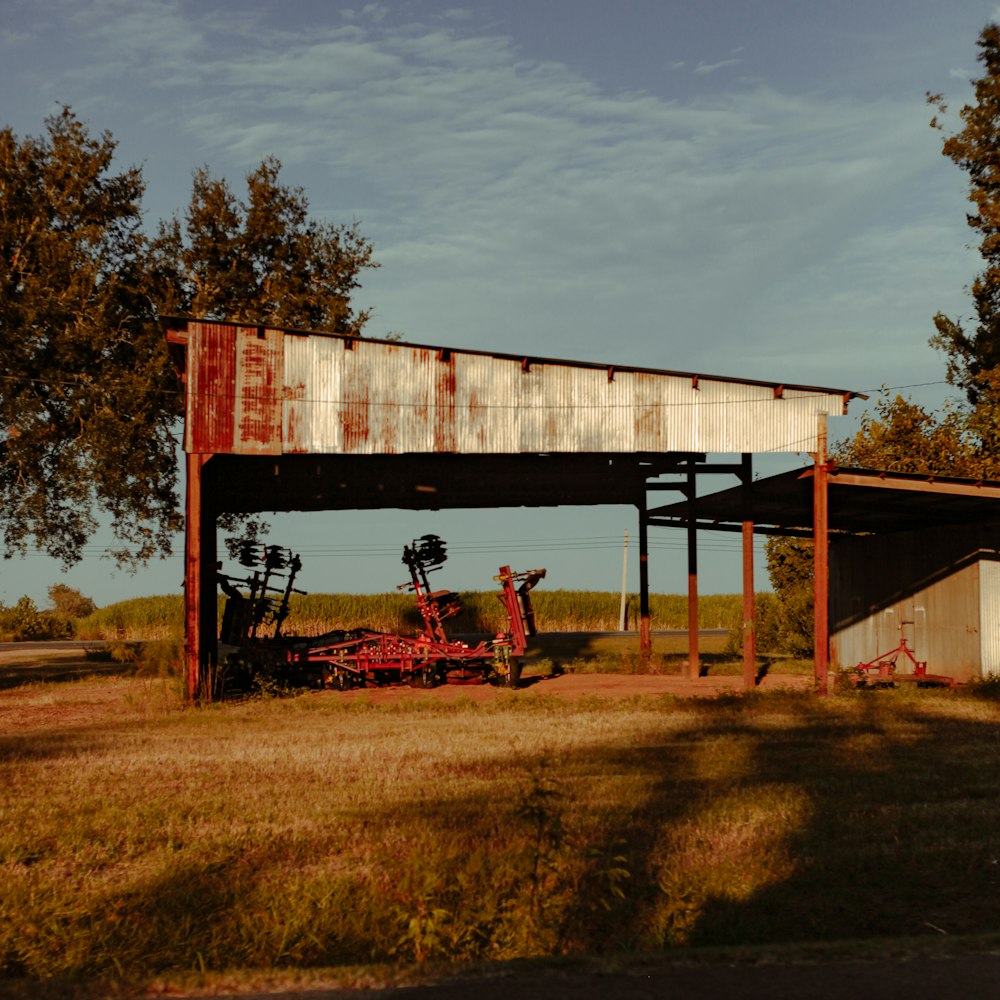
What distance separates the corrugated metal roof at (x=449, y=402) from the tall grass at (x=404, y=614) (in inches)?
1237

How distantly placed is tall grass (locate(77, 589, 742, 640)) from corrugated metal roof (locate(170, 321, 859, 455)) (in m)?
31.4

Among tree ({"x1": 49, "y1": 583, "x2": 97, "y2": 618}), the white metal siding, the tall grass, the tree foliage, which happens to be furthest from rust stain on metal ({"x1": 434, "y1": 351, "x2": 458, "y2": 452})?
tree ({"x1": 49, "y1": 583, "x2": 97, "y2": 618})

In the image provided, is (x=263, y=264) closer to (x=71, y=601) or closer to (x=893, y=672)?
(x=893, y=672)

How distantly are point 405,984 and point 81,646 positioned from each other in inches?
1930

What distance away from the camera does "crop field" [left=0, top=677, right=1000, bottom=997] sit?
6637 mm

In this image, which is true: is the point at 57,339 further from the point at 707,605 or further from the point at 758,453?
the point at 707,605

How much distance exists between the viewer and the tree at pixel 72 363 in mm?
28938

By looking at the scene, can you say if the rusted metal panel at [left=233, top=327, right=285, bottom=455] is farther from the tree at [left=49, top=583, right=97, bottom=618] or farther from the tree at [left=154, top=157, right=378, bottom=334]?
the tree at [left=49, top=583, right=97, bottom=618]

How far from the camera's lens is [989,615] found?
24406mm

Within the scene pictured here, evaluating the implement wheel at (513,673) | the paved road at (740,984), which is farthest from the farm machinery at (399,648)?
the paved road at (740,984)

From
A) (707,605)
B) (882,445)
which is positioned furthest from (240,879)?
(707,605)

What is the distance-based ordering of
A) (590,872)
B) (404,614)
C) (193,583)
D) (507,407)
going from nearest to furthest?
1. (590,872)
2. (193,583)
3. (507,407)
4. (404,614)

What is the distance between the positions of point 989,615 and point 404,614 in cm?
3777

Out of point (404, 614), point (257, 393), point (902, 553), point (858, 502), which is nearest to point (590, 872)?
point (257, 393)
